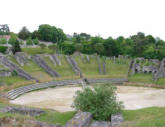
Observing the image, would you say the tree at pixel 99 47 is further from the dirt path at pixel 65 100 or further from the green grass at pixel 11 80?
the dirt path at pixel 65 100

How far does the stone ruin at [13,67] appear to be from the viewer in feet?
103

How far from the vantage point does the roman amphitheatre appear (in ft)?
62.1

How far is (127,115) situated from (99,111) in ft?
7.56

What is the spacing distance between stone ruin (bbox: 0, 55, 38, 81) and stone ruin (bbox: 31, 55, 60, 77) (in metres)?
4.79

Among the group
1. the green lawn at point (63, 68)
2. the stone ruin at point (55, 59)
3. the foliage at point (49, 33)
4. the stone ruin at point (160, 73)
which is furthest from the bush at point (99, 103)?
the foliage at point (49, 33)

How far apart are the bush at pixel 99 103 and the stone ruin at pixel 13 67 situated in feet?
63.5

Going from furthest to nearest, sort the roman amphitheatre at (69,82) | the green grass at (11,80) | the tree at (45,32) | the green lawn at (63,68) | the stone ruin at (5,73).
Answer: the tree at (45,32)
the green lawn at (63,68)
the stone ruin at (5,73)
the green grass at (11,80)
the roman amphitheatre at (69,82)

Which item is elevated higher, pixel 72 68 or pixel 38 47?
pixel 38 47

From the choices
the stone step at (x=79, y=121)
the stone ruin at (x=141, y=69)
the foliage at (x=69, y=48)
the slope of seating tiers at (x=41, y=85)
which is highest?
the foliage at (x=69, y=48)

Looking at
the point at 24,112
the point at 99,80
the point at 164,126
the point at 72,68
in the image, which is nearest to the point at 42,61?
the point at 72,68

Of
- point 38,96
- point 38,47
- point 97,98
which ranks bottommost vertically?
point 38,96

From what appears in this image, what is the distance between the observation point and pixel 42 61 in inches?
1534

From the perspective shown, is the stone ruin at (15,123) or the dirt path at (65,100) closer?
the stone ruin at (15,123)

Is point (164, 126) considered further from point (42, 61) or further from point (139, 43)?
point (139, 43)
